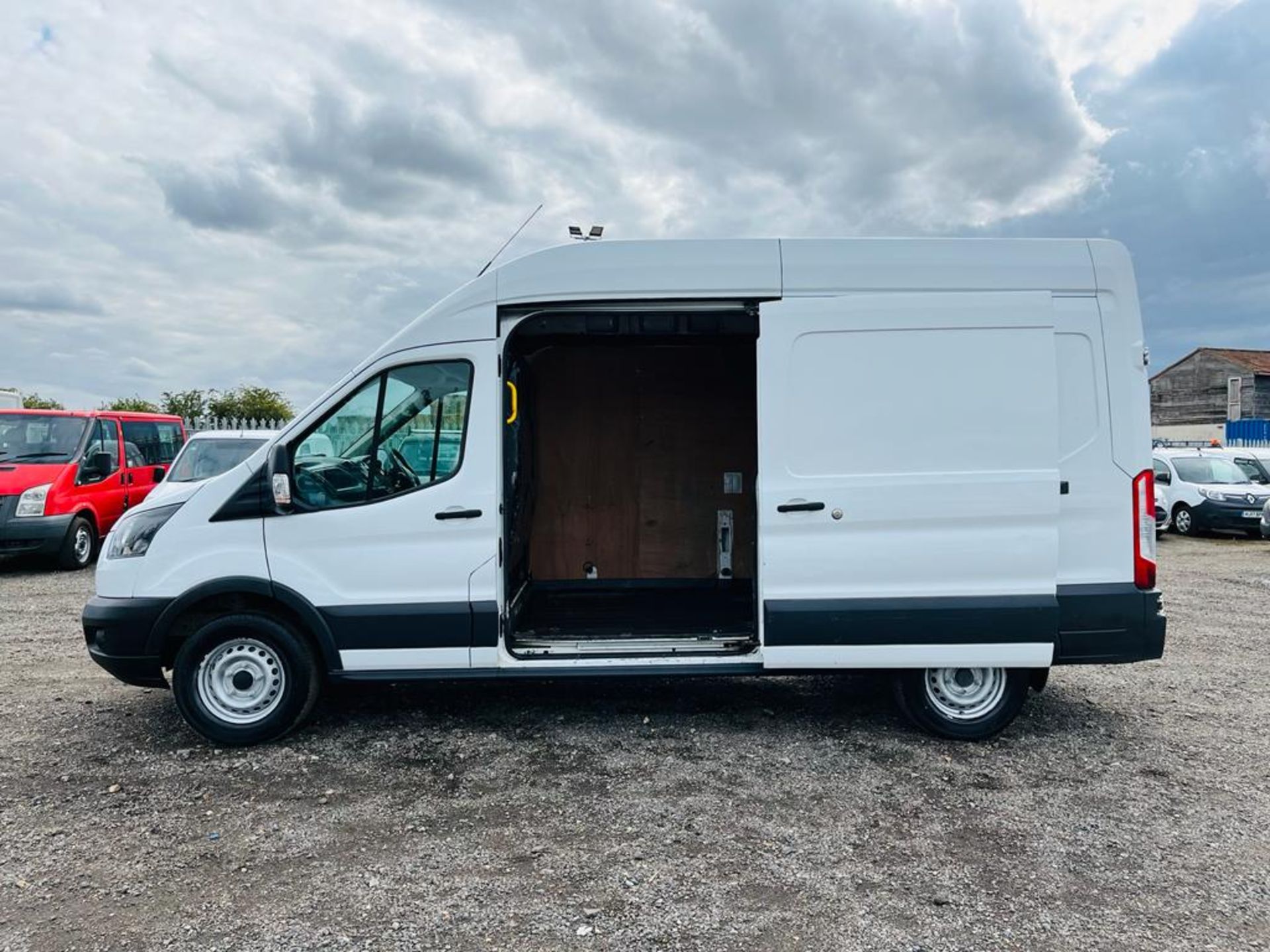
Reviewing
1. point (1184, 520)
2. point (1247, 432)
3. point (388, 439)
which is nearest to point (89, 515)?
point (388, 439)

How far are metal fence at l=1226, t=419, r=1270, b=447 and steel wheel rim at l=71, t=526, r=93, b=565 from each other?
103 ft

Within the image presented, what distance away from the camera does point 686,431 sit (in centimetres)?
746

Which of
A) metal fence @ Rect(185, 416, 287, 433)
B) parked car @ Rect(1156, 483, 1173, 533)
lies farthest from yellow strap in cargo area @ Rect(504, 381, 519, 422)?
metal fence @ Rect(185, 416, 287, 433)

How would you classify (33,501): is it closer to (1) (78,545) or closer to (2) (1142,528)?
(1) (78,545)

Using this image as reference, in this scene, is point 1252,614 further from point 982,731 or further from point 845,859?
point 845,859

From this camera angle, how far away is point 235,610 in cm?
455

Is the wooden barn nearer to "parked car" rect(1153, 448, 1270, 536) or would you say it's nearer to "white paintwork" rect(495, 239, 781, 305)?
"parked car" rect(1153, 448, 1270, 536)

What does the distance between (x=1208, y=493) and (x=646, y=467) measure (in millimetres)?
12107

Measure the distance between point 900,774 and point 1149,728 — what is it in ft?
5.84

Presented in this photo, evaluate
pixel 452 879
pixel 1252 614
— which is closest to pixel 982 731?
pixel 452 879

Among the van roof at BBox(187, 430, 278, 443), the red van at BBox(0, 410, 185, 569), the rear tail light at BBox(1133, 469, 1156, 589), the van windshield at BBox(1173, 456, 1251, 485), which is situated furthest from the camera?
the van windshield at BBox(1173, 456, 1251, 485)

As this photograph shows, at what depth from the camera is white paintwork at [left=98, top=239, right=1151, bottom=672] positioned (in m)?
4.38

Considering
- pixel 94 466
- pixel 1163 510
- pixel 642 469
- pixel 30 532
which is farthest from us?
pixel 1163 510

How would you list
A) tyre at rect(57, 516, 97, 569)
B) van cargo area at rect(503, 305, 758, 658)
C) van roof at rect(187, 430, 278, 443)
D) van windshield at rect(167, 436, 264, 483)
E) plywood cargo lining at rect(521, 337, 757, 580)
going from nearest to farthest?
1. van cargo area at rect(503, 305, 758, 658)
2. plywood cargo lining at rect(521, 337, 757, 580)
3. tyre at rect(57, 516, 97, 569)
4. van windshield at rect(167, 436, 264, 483)
5. van roof at rect(187, 430, 278, 443)
